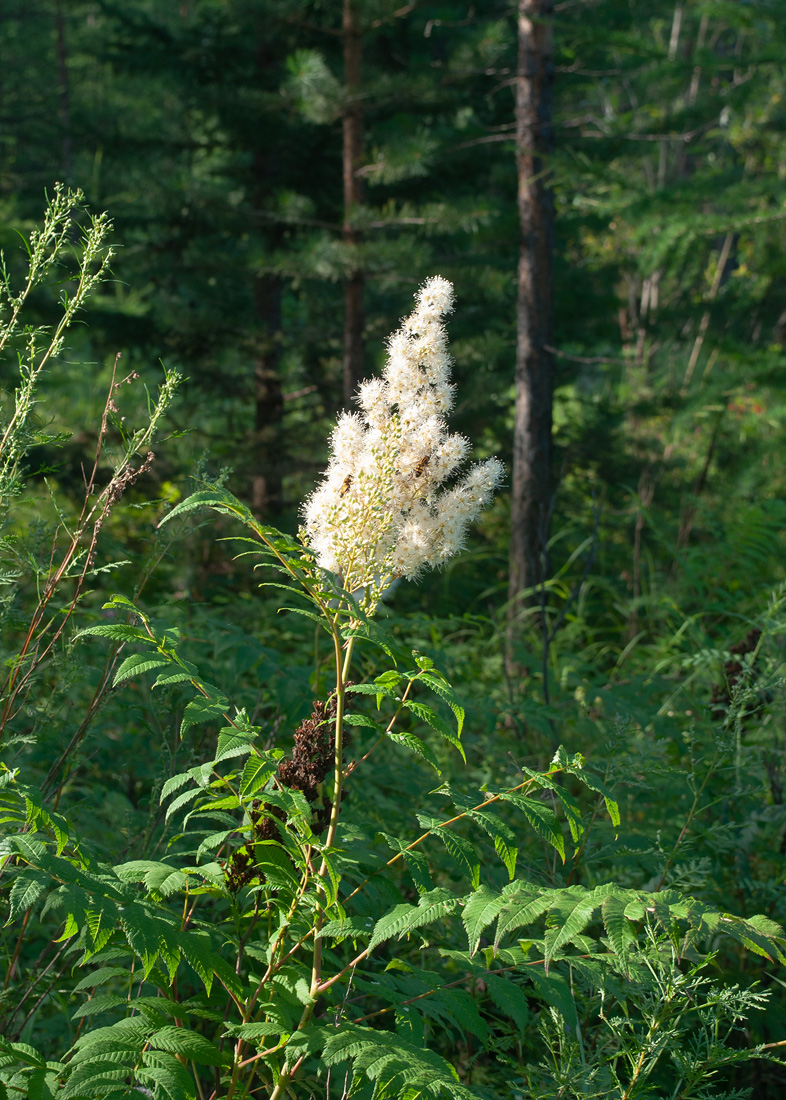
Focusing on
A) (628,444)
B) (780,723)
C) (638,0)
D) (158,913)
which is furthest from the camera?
(638,0)

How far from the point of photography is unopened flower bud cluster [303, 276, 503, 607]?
158cm

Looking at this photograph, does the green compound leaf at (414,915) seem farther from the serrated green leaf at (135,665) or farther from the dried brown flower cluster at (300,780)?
the serrated green leaf at (135,665)

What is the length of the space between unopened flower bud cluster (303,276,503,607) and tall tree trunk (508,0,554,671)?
4.53 m

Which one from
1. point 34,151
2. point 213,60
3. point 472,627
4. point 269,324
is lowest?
point 472,627

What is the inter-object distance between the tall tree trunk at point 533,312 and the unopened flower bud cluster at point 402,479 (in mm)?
4534

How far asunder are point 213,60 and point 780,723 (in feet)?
23.1

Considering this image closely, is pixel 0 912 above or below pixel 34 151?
below

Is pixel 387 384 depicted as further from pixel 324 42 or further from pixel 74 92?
pixel 74 92

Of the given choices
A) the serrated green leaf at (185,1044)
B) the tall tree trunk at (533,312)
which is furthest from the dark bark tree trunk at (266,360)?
the serrated green leaf at (185,1044)

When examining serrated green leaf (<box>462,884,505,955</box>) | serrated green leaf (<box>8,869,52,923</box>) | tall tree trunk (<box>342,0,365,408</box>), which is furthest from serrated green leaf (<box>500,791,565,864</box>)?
tall tree trunk (<box>342,0,365,408</box>)

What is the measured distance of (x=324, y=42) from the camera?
7.40 metres

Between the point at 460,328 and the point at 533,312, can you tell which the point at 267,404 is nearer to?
the point at 460,328

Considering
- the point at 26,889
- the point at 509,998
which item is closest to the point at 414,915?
the point at 509,998

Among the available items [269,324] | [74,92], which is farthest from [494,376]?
[74,92]
